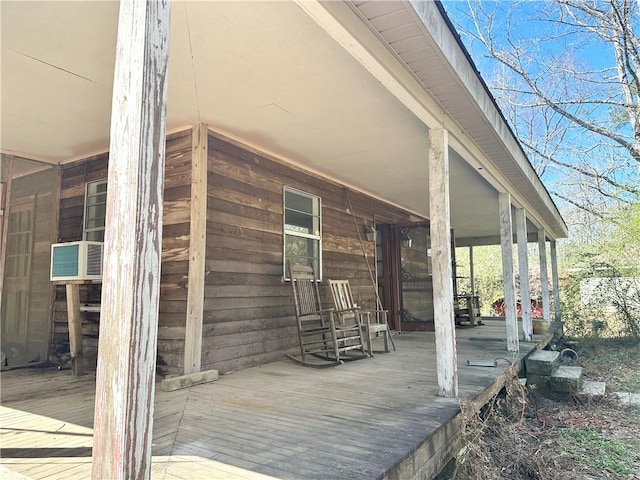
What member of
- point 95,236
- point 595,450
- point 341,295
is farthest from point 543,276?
point 95,236

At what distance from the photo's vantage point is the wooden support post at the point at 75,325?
3709 millimetres

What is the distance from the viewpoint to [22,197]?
15.6ft

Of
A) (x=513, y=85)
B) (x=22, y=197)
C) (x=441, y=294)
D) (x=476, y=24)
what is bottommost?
(x=441, y=294)

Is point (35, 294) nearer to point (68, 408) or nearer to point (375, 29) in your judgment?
point (68, 408)

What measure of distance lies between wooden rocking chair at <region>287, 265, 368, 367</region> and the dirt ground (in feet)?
4.82

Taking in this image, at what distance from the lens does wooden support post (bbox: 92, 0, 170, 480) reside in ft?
3.51

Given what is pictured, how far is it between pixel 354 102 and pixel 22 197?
405cm

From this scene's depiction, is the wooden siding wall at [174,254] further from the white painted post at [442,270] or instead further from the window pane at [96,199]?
the white painted post at [442,270]

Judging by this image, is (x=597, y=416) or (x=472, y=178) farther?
(x=472, y=178)

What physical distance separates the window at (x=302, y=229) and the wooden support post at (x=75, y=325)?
2020 millimetres

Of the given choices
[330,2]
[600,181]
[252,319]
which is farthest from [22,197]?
[600,181]

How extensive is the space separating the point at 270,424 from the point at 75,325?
240 centimetres

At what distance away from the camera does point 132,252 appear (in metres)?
1.10

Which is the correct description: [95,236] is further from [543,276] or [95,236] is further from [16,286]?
[543,276]
